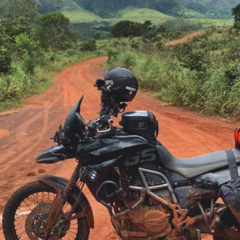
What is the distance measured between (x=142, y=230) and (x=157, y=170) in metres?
0.48

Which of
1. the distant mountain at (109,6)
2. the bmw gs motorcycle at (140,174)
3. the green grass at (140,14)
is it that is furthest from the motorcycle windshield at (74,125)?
the distant mountain at (109,6)

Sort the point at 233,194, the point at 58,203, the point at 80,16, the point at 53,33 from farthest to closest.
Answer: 1. the point at 80,16
2. the point at 53,33
3. the point at 58,203
4. the point at 233,194

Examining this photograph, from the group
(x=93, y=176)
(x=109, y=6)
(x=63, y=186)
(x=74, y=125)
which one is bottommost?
(x=63, y=186)

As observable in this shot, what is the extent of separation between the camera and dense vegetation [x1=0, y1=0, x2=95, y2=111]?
42.5 ft

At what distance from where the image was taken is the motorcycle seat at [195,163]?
274 cm

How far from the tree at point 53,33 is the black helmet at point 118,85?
123 ft

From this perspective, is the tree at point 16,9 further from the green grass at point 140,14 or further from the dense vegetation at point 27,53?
the green grass at point 140,14

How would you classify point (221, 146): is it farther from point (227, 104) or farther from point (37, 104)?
point (37, 104)

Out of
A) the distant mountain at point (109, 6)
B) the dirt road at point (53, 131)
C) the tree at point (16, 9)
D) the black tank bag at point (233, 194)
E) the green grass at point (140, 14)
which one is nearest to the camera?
the black tank bag at point (233, 194)

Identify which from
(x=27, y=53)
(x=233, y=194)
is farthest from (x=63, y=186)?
(x=27, y=53)

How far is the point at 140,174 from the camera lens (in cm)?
277

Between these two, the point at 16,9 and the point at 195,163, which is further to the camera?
the point at 16,9

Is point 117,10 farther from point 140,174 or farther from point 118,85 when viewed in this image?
point 140,174

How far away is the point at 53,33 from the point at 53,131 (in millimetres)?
35649
